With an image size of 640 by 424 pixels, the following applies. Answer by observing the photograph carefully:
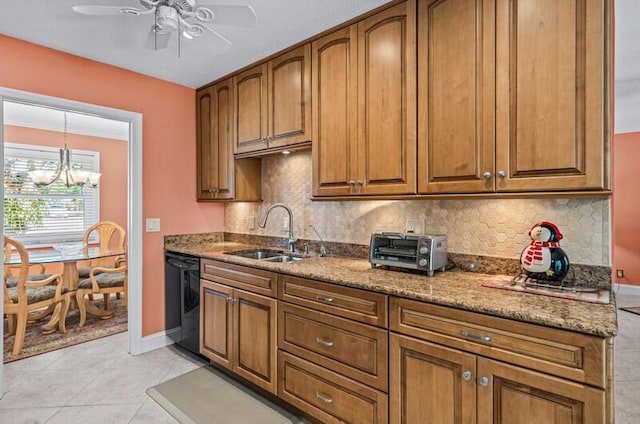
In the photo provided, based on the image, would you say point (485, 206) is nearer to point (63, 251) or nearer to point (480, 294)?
point (480, 294)

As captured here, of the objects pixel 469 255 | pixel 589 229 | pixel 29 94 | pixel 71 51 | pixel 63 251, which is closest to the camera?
pixel 589 229

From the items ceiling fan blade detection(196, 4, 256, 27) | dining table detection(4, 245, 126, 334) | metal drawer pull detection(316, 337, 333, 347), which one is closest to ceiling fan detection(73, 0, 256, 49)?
ceiling fan blade detection(196, 4, 256, 27)

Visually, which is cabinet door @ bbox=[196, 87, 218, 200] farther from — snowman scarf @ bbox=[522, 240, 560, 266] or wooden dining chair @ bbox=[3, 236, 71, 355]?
snowman scarf @ bbox=[522, 240, 560, 266]

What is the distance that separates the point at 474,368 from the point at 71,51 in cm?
334

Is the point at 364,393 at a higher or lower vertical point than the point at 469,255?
lower

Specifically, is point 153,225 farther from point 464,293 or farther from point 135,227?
point 464,293

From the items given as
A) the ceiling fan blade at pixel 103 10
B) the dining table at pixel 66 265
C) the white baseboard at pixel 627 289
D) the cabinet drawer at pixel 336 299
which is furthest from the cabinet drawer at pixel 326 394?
the white baseboard at pixel 627 289

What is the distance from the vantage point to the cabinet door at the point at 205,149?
3.31m

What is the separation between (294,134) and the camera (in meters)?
2.55

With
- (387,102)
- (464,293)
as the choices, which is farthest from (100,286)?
(464,293)

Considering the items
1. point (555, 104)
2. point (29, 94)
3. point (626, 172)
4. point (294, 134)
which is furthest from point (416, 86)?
point (626, 172)

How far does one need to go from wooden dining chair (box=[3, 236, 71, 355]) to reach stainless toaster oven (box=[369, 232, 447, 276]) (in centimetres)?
297

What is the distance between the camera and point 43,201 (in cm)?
503

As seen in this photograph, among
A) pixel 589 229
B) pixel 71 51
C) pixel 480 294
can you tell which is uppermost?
pixel 71 51
